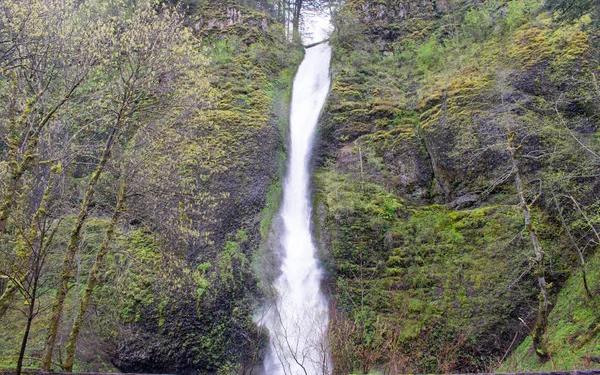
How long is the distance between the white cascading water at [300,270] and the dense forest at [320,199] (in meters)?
0.56

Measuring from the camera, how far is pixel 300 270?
16391mm

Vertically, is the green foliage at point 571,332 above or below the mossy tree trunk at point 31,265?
below

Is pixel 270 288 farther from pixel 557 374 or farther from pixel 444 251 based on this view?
pixel 557 374

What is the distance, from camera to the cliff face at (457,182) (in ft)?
41.5

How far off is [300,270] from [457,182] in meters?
7.85

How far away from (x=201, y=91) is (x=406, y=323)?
33.6ft

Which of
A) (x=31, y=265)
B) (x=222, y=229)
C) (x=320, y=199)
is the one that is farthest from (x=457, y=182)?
(x=31, y=265)

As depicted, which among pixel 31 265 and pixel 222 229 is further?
pixel 222 229

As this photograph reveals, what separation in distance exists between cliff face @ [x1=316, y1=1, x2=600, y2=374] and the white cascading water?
2.88 ft

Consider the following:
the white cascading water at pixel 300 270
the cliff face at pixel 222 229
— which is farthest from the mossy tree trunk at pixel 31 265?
the white cascading water at pixel 300 270

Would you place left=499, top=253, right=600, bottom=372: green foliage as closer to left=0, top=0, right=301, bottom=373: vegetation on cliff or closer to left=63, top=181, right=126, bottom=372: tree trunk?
left=0, top=0, right=301, bottom=373: vegetation on cliff

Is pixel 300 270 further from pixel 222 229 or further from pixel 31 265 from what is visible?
pixel 31 265

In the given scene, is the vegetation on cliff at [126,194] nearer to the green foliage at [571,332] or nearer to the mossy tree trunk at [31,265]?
the mossy tree trunk at [31,265]

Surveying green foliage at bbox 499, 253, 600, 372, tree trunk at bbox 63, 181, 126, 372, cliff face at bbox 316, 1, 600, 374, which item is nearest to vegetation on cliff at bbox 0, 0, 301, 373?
tree trunk at bbox 63, 181, 126, 372
